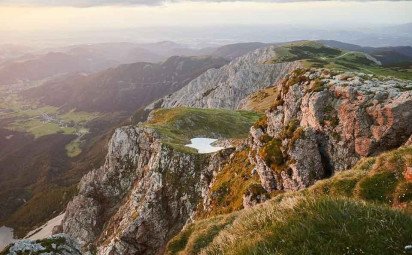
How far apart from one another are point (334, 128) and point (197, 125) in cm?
6027

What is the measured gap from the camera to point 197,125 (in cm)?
9556

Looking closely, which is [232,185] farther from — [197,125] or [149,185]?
[197,125]

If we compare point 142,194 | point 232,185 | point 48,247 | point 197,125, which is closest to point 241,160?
point 232,185

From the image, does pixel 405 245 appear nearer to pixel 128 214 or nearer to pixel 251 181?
pixel 251 181

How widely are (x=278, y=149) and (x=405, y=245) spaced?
110 feet

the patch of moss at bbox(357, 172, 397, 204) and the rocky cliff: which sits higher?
the patch of moss at bbox(357, 172, 397, 204)

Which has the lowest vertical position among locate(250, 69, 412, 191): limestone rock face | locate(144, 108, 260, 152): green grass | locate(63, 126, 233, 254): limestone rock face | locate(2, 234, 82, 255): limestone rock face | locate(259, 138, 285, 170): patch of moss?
locate(63, 126, 233, 254): limestone rock face

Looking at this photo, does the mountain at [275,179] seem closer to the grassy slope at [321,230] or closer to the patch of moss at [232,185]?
the grassy slope at [321,230]

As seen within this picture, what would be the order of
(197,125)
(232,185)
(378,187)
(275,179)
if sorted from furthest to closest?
(197,125) < (232,185) < (275,179) < (378,187)

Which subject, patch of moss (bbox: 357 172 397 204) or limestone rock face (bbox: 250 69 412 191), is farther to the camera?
limestone rock face (bbox: 250 69 412 191)

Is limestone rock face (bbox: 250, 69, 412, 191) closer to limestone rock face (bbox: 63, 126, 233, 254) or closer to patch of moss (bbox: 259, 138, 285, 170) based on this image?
patch of moss (bbox: 259, 138, 285, 170)

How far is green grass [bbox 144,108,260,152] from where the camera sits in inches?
3344

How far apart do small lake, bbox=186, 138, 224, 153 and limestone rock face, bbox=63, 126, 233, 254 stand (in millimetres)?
4740

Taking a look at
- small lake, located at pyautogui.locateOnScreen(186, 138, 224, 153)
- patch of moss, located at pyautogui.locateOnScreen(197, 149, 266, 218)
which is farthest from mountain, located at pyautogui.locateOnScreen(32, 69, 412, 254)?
small lake, located at pyautogui.locateOnScreen(186, 138, 224, 153)
